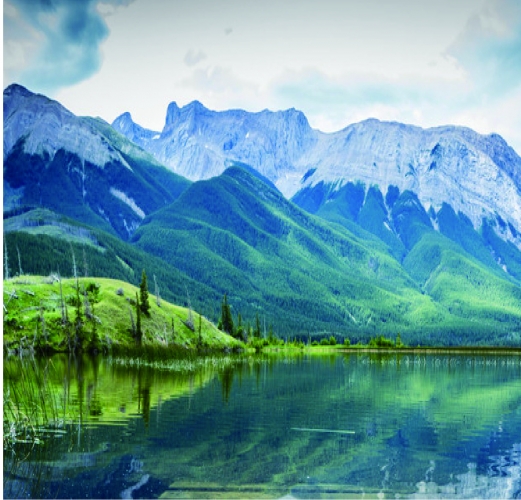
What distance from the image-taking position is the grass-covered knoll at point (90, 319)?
207 ft

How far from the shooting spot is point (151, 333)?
73.2 m

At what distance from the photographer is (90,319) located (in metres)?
68.4

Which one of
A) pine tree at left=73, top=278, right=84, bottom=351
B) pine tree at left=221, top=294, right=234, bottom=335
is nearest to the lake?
A: pine tree at left=73, top=278, right=84, bottom=351

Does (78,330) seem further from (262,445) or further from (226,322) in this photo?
(262,445)

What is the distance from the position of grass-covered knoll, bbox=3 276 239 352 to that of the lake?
1046 inches

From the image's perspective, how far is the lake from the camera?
49.2 ft

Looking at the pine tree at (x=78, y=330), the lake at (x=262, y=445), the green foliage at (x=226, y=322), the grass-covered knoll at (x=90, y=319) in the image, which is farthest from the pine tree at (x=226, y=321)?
the lake at (x=262, y=445)

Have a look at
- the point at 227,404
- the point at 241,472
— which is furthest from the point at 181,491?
the point at 227,404

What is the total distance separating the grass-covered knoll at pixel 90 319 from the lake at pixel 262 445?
26.6m

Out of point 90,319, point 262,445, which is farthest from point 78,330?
point 262,445

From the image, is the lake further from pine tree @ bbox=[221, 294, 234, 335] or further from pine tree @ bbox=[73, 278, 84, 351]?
pine tree @ bbox=[221, 294, 234, 335]

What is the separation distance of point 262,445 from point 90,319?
51.7 metres

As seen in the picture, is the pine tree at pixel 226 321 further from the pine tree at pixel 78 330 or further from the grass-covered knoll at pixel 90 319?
the pine tree at pixel 78 330

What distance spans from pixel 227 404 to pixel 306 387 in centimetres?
1026
